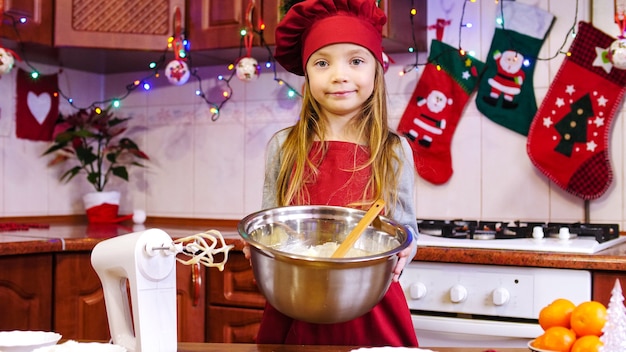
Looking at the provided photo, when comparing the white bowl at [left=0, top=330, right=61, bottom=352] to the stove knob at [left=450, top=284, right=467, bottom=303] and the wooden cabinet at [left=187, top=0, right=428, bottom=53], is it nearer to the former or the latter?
the stove knob at [left=450, top=284, right=467, bottom=303]

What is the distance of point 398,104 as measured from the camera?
2.20 meters

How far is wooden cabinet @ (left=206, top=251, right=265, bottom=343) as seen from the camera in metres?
1.84

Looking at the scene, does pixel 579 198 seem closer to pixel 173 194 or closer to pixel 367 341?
pixel 367 341

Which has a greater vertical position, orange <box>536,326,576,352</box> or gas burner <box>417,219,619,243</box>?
gas burner <box>417,219,619,243</box>

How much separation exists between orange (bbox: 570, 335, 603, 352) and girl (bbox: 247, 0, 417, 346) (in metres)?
0.39

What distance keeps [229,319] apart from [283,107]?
759 mm

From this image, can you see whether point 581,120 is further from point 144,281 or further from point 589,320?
point 144,281

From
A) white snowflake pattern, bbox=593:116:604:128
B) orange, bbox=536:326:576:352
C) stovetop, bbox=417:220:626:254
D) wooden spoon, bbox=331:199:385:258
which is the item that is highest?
white snowflake pattern, bbox=593:116:604:128

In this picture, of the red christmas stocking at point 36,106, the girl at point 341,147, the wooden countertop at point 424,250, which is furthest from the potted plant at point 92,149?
the girl at point 341,147

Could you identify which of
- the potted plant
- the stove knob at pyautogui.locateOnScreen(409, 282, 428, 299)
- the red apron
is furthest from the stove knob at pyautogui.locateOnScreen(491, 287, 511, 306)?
the potted plant

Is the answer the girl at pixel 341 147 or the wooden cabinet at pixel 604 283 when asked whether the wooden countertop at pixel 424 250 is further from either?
the girl at pixel 341 147

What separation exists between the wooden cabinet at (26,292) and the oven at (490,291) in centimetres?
89

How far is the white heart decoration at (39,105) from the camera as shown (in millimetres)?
2385

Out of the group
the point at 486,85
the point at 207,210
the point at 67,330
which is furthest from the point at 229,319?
the point at 486,85
